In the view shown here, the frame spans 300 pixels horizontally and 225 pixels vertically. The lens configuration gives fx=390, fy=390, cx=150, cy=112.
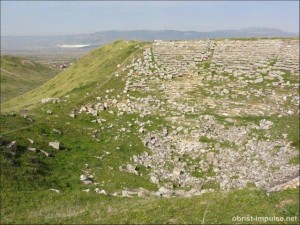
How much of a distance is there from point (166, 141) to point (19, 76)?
A: 361ft

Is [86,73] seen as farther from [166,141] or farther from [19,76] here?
[19,76]

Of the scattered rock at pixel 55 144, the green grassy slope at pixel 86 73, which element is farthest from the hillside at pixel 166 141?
the green grassy slope at pixel 86 73

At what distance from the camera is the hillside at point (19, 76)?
382 feet

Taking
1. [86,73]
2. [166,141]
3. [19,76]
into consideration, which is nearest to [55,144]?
[166,141]

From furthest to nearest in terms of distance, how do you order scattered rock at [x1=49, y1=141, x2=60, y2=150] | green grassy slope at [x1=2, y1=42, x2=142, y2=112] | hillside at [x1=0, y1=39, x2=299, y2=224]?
green grassy slope at [x1=2, y1=42, x2=142, y2=112]
scattered rock at [x1=49, y1=141, x2=60, y2=150]
hillside at [x1=0, y1=39, x2=299, y2=224]

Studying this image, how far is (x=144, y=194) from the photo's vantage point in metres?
30.8

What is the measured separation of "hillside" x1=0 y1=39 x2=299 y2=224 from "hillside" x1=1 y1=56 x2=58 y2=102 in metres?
59.1

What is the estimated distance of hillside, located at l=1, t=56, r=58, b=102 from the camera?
116312mm

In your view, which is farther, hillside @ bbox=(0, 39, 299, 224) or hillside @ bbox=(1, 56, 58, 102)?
hillside @ bbox=(1, 56, 58, 102)

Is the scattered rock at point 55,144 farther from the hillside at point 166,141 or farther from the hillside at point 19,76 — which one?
the hillside at point 19,76

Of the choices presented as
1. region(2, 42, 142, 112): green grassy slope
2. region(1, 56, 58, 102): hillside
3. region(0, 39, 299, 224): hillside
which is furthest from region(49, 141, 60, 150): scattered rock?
region(1, 56, 58, 102): hillside

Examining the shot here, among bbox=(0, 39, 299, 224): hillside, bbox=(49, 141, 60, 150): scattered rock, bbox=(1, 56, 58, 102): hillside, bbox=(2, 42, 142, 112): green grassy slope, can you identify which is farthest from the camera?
bbox=(1, 56, 58, 102): hillside

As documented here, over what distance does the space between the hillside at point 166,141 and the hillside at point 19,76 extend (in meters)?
59.1

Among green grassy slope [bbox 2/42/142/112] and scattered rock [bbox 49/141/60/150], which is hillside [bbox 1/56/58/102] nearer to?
green grassy slope [bbox 2/42/142/112]
